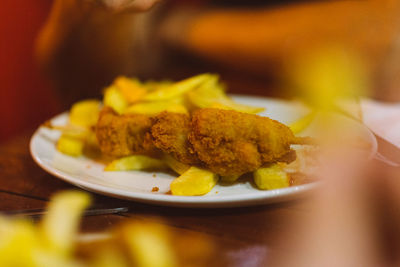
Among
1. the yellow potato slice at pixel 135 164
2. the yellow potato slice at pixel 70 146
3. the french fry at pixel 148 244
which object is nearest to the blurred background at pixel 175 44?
the yellow potato slice at pixel 70 146

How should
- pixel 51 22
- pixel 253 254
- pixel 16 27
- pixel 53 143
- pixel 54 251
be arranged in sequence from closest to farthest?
pixel 54 251 < pixel 253 254 < pixel 53 143 < pixel 51 22 < pixel 16 27

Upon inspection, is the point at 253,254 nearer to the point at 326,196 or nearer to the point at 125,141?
the point at 326,196

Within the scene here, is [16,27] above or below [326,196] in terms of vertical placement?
above

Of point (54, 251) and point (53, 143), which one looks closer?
point (54, 251)

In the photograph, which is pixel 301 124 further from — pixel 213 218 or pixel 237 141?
pixel 213 218

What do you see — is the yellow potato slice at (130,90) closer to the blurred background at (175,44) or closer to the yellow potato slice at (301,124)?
the yellow potato slice at (301,124)

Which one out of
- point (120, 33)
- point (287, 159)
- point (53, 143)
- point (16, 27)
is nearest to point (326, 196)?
point (287, 159)
